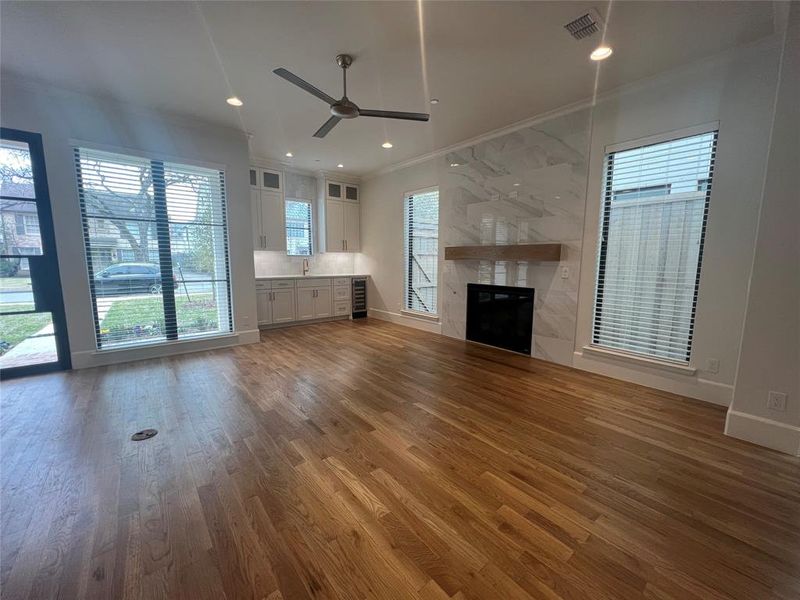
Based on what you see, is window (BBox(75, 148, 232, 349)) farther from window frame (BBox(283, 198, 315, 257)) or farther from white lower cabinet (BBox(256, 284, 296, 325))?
window frame (BBox(283, 198, 315, 257))

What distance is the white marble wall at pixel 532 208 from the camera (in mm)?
3709

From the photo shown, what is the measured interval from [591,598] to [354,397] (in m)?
2.13

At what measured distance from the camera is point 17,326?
11.1 feet

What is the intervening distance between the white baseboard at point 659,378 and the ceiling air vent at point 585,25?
3.04 meters

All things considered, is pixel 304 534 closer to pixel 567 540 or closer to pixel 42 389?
pixel 567 540

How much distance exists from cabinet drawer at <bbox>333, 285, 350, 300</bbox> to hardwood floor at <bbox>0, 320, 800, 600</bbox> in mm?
3695

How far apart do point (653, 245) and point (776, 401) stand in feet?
5.24

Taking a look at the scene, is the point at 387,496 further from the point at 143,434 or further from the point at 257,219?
the point at 257,219

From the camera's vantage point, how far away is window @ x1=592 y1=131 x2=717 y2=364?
293cm

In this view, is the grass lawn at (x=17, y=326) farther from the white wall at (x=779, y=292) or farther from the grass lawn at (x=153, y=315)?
the white wall at (x=779, y=292)

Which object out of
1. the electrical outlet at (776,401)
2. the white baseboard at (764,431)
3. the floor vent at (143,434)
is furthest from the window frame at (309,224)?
the electrical outlet at (776,401)

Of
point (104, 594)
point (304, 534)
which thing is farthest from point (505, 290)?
point (104, 594)

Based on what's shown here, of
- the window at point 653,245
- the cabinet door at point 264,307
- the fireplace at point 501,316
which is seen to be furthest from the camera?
the cabinet door at point 264,307

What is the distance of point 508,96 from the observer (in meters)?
3.41
